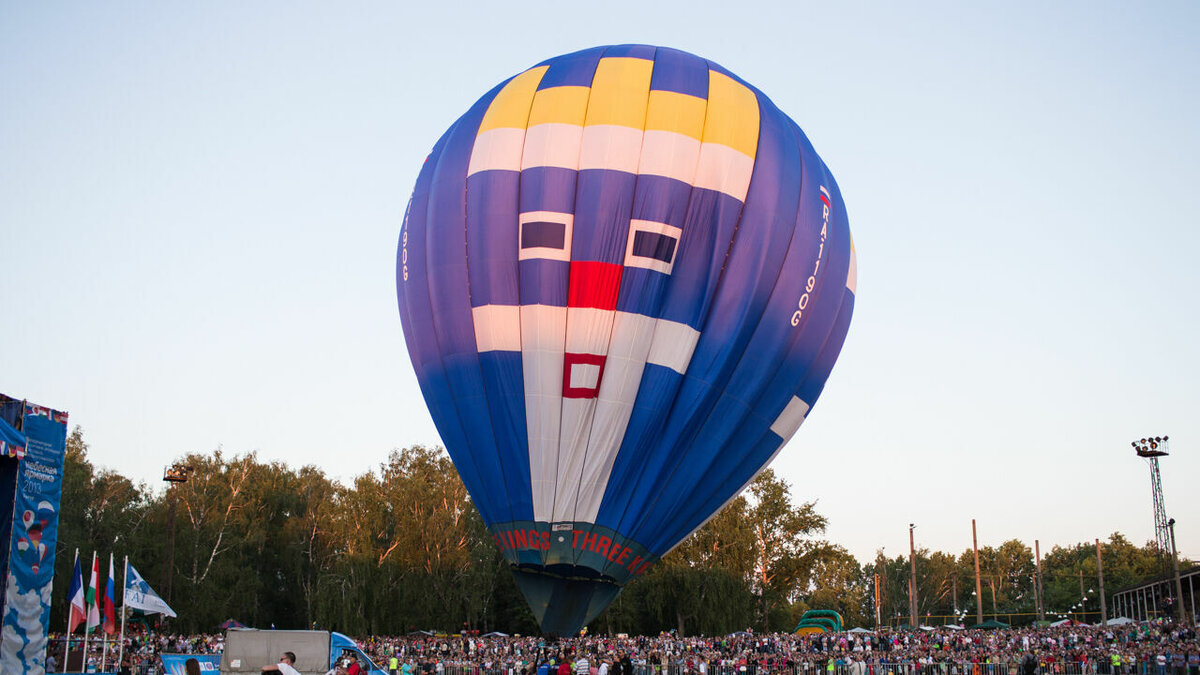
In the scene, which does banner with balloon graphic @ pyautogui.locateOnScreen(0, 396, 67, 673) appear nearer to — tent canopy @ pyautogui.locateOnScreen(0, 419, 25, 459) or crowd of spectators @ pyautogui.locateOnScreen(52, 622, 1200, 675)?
tent canopy @ pyautogui.locateOnScreen(0, 419, 25, 459)

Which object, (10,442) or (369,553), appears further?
(369,553)

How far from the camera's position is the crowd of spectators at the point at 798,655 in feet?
77.3

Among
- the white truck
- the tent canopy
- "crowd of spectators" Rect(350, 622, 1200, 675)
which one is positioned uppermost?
the tent canopy

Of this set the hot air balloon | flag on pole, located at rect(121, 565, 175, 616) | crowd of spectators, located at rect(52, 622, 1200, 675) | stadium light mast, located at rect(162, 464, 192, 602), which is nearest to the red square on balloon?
the hot air balloon

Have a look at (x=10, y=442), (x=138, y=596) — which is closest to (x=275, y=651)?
(x=138, y=596)

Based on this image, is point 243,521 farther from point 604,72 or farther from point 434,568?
point 604,72

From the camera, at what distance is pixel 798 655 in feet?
84.3

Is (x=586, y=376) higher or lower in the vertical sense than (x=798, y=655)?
higher

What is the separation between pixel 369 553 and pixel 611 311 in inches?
1019

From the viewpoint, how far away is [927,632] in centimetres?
3756

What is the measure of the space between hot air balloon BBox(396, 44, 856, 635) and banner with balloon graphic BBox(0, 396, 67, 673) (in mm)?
5244

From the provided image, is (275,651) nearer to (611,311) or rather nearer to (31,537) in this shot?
(31,537)

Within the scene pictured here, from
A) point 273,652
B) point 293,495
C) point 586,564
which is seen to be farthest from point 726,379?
point 293,495

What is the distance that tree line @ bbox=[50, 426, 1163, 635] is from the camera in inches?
1455
